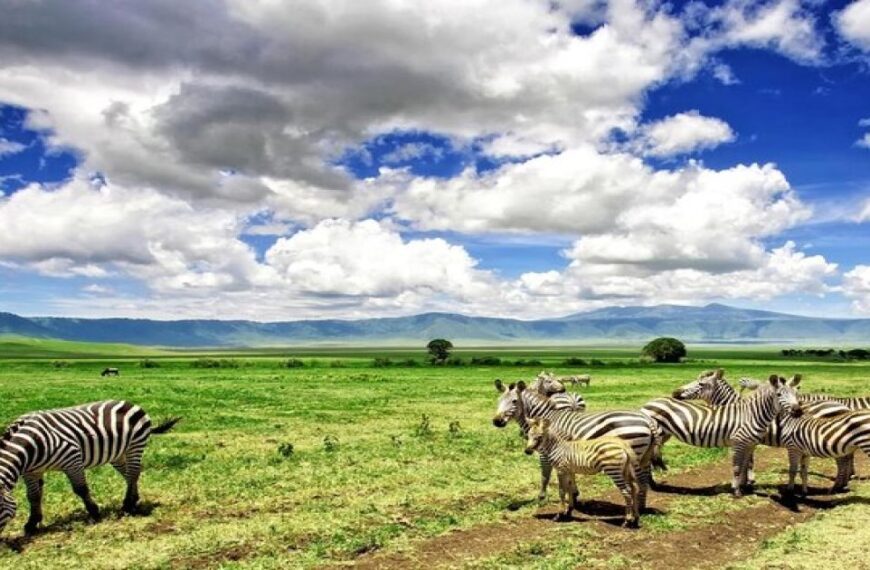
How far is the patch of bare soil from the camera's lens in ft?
41.4

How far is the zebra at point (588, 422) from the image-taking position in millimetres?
15820

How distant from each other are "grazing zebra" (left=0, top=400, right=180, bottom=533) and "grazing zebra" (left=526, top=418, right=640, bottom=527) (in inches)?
371

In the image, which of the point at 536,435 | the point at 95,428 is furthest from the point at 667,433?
the point at 95,428

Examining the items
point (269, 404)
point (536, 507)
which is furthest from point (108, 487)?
point (269, 404)

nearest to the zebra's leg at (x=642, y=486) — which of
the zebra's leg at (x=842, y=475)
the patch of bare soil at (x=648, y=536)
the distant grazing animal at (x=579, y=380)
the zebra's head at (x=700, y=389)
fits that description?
the patch of bare soil at (x=648, y=536)

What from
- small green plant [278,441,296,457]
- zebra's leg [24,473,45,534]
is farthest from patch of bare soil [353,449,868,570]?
small green plant [278,441,296,457]

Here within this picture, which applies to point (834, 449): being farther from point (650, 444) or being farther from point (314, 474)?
point (314, 474)

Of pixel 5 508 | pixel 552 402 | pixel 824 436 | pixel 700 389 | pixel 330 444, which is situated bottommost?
pixel 330 444

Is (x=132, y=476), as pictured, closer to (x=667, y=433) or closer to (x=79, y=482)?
(x=79, y=482)

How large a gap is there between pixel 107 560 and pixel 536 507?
9228mm

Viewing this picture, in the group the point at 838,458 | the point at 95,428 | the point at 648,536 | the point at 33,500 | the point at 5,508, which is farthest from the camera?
the point at 838,458

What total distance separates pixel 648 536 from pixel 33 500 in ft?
42.5

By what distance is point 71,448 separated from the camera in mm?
14656

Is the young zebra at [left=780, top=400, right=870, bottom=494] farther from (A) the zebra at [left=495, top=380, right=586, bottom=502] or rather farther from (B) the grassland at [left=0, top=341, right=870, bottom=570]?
(A) the zebra at [left=495, top=380, right=586, bottom=502]
